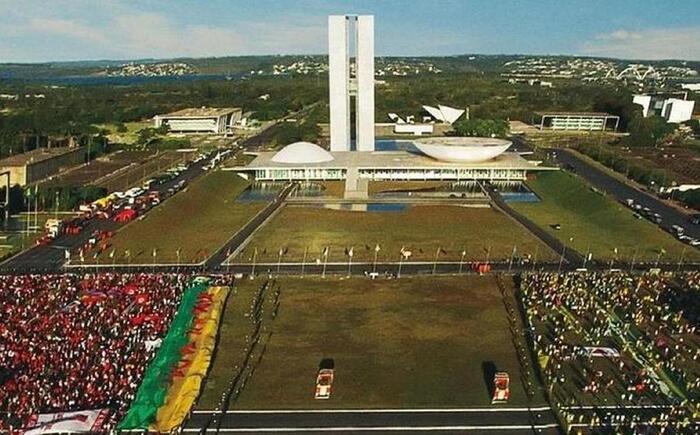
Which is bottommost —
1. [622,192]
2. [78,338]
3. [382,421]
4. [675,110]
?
[382,421]

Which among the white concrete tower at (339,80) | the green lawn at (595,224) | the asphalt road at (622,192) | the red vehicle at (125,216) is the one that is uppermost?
the white concrete tower at (339,80)

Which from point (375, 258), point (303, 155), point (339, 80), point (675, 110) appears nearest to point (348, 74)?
point (339, 80)

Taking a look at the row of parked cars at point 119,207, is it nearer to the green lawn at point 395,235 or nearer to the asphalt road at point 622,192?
the green lawn at point 395,235

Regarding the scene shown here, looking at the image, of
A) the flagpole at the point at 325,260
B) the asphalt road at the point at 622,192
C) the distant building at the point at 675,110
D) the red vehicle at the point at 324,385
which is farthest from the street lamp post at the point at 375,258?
the distant building at the point at 675,110

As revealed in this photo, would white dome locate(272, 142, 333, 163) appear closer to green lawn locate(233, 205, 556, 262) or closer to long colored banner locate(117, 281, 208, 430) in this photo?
green lawn locate(233, 205, 556, 262)

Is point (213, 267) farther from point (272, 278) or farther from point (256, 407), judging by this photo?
point (256, 407)

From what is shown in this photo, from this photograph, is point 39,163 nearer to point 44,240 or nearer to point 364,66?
point 44,240

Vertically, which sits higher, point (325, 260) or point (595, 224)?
point (325, 260)

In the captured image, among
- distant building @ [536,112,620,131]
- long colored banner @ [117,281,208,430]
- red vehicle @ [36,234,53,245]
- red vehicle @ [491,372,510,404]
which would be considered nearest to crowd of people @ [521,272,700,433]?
red vehicle @ [491,372,510,404]
